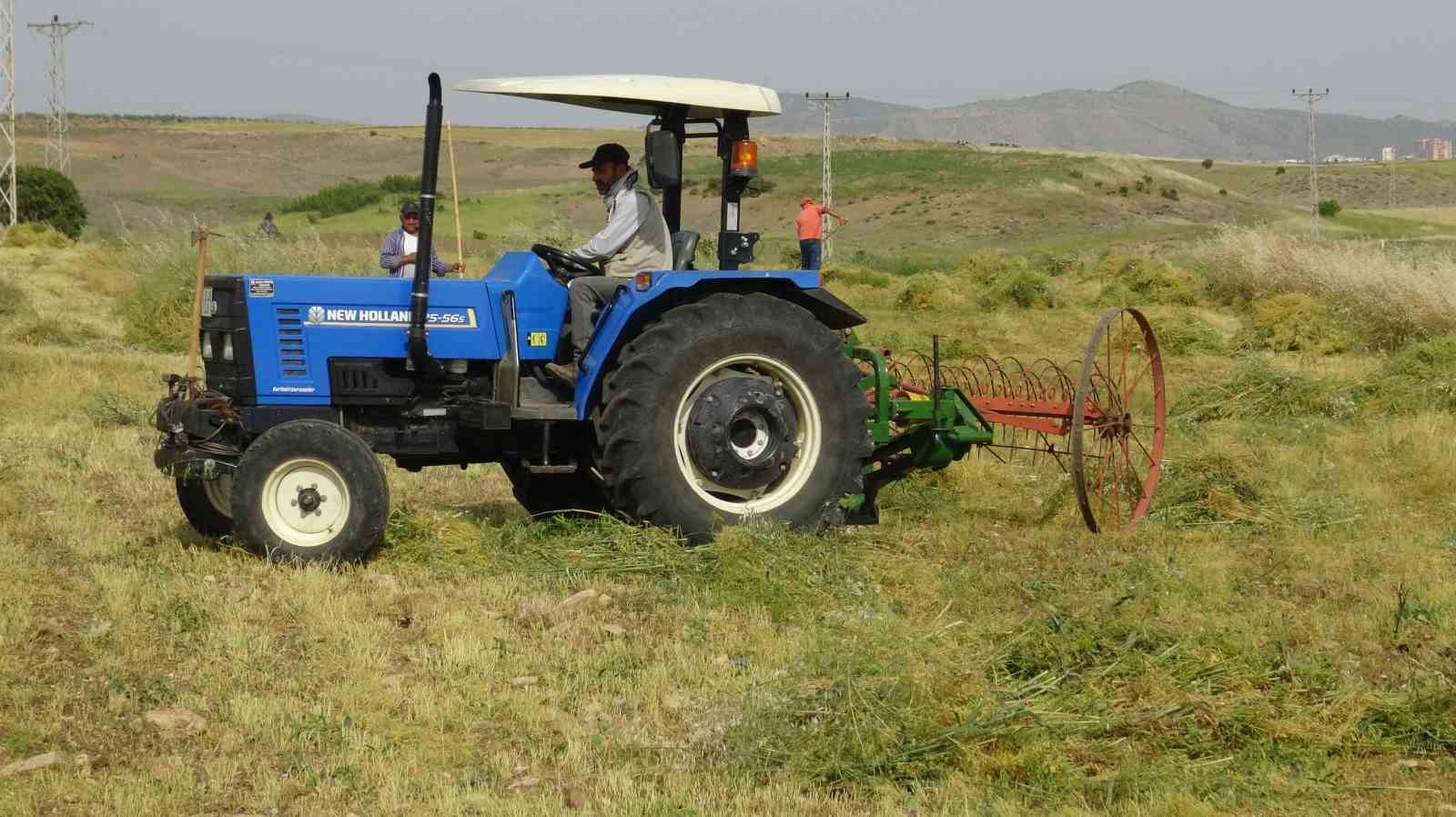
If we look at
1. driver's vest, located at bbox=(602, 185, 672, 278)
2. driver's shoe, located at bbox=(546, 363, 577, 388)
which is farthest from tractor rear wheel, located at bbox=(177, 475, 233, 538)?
driver's vest, located at bbox=(602, 185, 672, 278)

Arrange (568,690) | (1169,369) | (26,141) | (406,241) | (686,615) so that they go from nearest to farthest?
(568,690)
(686,615)
(406,241)
(1169,369)
(26,141)

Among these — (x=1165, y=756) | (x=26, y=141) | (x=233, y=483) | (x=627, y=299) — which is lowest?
(x=1165, y=756)

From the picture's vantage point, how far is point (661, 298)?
8.18 m

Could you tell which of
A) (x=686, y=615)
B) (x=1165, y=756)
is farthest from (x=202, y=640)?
(x=1165, y=756)

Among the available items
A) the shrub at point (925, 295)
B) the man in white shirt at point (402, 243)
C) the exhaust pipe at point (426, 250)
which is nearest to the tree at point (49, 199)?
the shrub at point (925, 295)

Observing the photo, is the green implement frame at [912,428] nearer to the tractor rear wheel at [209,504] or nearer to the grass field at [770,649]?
the grass field at [770,649]

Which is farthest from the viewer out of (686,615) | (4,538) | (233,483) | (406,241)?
(406,241)

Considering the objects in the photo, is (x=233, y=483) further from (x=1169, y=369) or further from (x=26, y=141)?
(x=26, y=141)

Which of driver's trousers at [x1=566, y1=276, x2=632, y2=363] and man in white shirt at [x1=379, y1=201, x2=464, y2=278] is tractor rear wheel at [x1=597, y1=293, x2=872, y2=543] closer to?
driver's trousers at [x1=566, y1=276, x2=632, y2=363]

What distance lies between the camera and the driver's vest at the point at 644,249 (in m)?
8.34

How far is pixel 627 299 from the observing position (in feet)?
26.4

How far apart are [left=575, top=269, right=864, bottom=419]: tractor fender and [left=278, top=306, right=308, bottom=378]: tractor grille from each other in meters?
1.43

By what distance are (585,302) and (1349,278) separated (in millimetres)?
13920

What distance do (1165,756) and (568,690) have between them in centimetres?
218
